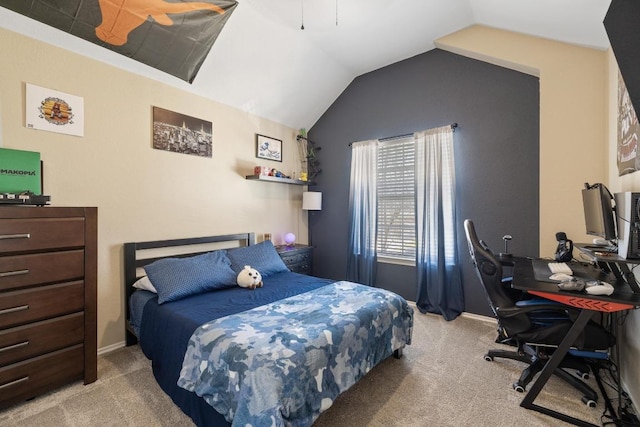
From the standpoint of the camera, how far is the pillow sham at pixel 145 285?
243cm

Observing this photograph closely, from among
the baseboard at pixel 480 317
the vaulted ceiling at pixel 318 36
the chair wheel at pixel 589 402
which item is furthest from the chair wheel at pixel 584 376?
the vaulted ceiling at pixel 318 36

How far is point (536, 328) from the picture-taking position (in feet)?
6.14

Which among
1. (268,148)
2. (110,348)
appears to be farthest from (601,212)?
(110,348)

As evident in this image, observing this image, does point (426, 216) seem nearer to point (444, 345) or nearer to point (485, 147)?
point (485, 147)

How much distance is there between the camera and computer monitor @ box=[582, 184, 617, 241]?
5.73 feet

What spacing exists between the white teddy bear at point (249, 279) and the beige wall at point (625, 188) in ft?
9.04

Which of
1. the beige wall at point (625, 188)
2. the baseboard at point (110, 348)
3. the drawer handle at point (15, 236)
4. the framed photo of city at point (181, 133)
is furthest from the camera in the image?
the framed photo of city at point (181, 133)

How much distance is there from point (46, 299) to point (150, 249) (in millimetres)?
984

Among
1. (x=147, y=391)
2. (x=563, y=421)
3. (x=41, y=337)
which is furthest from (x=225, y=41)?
(x=563, y=421)

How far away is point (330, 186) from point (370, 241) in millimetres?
1095

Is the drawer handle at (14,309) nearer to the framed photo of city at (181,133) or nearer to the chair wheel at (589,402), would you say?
the framed photo of city at (181,133)

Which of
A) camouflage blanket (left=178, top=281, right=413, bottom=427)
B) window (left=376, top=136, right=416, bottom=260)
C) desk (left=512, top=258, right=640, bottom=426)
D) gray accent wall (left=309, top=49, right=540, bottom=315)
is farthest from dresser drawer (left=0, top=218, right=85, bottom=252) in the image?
window (left=376, top=136, right=416, bottom=260)

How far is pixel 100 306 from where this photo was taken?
249cm

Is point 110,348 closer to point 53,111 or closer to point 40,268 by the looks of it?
point 40,268
